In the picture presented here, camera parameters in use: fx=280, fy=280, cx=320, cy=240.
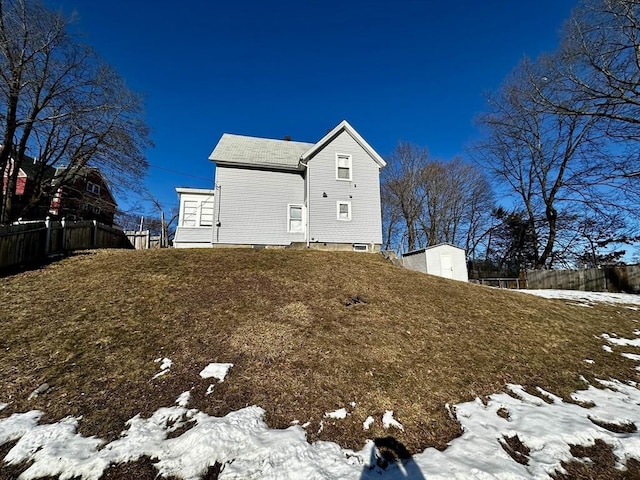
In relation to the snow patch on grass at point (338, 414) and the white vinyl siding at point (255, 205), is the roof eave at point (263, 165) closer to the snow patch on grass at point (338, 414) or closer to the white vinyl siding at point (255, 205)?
the white vinyl siding at point (255, 205)

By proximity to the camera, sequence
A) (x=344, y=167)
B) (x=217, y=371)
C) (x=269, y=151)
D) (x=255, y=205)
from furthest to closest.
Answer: (x=269, y=151) < (x=344, y=167) < (x=255, y=205) < (x=217, y=371)

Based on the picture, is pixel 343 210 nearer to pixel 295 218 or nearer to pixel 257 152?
pixel 295 218

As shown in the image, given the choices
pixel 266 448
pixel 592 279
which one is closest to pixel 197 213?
pixel 266 448

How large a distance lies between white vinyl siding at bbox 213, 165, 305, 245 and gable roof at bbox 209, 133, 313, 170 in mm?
410

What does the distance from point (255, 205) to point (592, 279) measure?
18.5m

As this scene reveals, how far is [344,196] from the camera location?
1477cm

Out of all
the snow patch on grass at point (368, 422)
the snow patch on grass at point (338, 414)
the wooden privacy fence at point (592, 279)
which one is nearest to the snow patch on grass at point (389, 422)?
the snow patch on grass at point (368, 422)

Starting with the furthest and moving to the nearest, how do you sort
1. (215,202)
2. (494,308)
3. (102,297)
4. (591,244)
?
(591,244) → (215,202) → (494,308) → (102,297)

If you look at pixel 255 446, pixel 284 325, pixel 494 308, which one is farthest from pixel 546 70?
pixel 255 446

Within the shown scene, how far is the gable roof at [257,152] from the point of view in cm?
1433

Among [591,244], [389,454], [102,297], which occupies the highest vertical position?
[591,244]

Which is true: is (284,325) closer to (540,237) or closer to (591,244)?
(540,237)

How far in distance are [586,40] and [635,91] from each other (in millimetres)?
2361

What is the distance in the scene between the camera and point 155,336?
4930mm
